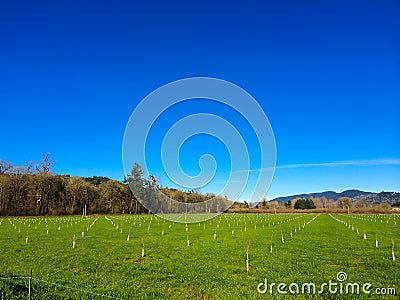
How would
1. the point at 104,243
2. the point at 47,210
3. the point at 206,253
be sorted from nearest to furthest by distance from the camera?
the point at 206,253 < the point at 104,243 < the point at 47,210

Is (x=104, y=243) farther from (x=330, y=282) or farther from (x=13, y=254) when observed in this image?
(x=330, y=282)

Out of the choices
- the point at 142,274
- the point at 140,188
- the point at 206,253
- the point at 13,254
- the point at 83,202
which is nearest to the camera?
the point at 142,274

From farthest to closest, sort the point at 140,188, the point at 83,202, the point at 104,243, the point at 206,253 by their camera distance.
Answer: the point at 140,188, the point at 83,202, the point at 104,243, the point at 206,253

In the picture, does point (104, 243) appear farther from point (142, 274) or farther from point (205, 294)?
point (205, 294)

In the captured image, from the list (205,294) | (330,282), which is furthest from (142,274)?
(330,282)

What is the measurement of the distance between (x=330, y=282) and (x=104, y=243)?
1897 cm

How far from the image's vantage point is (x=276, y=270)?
16.7 m

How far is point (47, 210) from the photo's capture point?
83375mm

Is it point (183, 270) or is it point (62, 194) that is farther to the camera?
point (62, 194)

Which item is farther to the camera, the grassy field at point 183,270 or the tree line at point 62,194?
the tree line at point 62,194

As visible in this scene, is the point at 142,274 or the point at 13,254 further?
the point at 13,254

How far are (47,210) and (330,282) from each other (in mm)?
82945

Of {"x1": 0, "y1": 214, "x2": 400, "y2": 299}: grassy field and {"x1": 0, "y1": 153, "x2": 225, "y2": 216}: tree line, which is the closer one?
{"x1": 0, "y1": 214, "x2": 400, "y2": 299}: grassy field

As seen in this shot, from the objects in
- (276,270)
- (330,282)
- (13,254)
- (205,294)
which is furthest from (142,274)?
(13,254)
